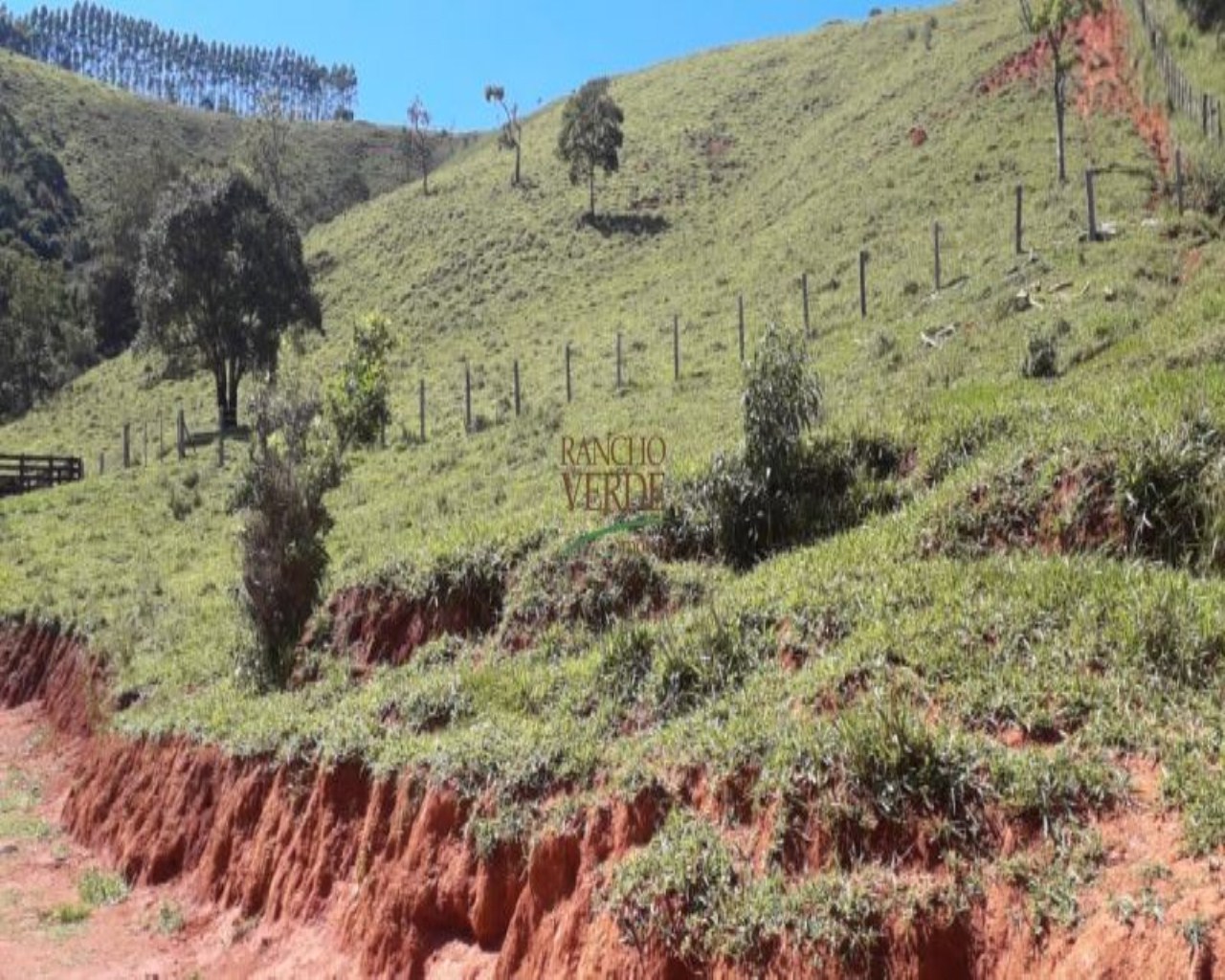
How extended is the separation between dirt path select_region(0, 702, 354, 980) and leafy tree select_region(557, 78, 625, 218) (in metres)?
55.2

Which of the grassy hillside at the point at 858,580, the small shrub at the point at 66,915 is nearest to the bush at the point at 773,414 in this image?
the grassy hillside at the point at 858,580

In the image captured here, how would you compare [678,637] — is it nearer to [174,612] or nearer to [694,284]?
[174,612]

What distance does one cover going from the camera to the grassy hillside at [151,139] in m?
104

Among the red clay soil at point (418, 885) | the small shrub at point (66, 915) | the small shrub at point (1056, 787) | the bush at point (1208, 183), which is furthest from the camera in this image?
the bush at point (1208, 183)

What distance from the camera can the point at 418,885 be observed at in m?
8.65

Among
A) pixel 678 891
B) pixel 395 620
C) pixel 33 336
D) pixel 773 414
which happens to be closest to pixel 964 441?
pixel 773 414

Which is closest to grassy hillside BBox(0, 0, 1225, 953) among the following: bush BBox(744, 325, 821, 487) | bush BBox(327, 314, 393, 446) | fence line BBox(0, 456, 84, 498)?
bush BBox(744, 325, 821, 487)

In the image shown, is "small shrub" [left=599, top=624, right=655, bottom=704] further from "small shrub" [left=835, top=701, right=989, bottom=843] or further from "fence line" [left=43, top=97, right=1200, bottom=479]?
"fence line" [left=43, top=97, right=1200, bottom=479]

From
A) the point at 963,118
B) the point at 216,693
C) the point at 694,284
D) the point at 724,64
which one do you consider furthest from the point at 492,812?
the point at 724,64

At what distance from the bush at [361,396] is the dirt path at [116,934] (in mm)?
18186

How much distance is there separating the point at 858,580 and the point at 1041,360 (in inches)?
274

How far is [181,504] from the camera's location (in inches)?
1170

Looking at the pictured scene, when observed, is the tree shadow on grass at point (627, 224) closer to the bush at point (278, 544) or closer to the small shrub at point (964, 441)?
the bush at point (278, 544)

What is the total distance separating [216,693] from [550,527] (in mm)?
5040
